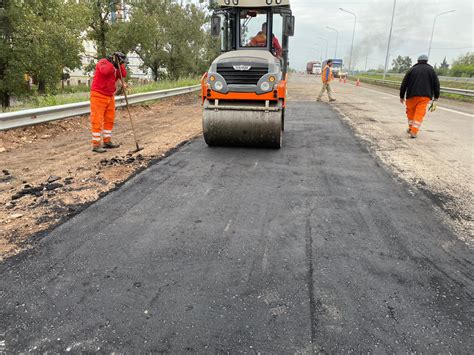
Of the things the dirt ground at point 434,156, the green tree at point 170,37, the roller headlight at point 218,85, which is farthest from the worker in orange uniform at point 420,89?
the green tree at point 170,37

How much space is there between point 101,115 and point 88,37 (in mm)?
21062

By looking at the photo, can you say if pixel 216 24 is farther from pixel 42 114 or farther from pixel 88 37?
pixel 88 37

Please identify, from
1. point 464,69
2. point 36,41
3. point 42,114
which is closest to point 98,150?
point 42,114

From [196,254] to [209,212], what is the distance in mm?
921

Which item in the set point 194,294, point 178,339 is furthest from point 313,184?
point 178,339

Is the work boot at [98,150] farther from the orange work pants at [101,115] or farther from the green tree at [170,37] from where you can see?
the green tree at [170,37]

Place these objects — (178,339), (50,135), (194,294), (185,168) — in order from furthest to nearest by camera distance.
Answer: (50,135) < (185,168) < (194,294) < (178,339)

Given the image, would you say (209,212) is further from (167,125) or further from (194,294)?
(167,125)

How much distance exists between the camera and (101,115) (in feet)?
22.0

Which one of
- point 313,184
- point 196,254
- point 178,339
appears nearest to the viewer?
point 178,339

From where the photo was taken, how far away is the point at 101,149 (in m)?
6.53

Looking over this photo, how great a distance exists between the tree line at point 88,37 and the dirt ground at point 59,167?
37.8 feet

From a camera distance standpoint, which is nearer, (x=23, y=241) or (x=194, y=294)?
(x=194, y=294)

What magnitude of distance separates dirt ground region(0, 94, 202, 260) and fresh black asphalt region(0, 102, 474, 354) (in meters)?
0.32
